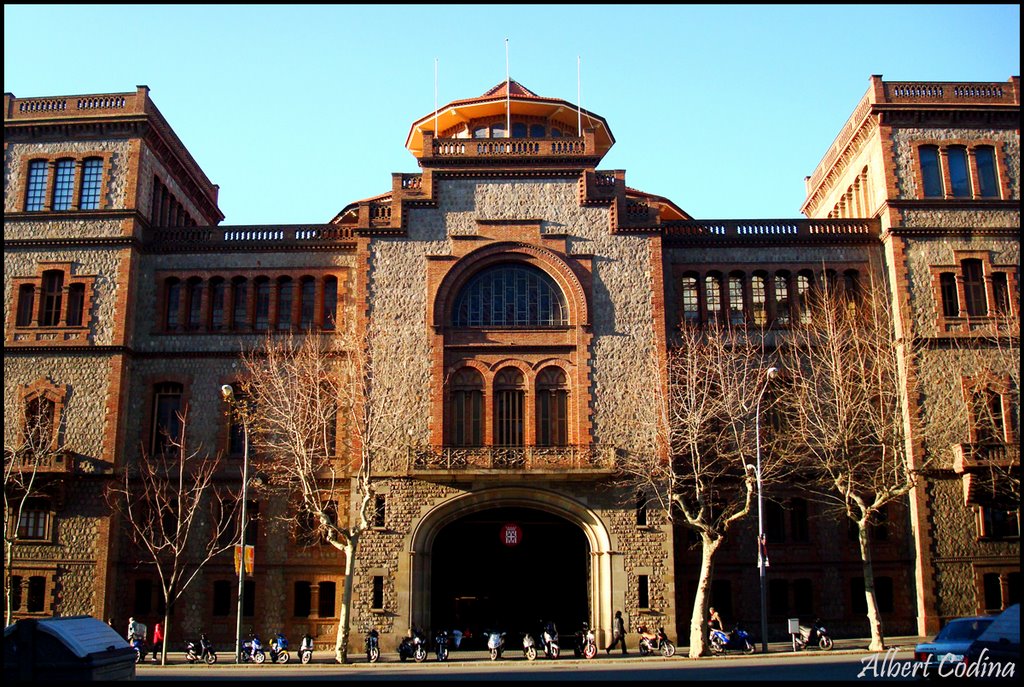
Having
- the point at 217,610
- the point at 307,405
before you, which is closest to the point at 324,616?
the point at 217,610

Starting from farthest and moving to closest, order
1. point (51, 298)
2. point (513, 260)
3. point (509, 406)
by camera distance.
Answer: point (51, 298) → point (513, 260) → point (509, 406)

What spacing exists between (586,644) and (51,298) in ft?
86.5

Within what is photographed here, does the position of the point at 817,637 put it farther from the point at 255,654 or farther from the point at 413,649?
the point at 255,654

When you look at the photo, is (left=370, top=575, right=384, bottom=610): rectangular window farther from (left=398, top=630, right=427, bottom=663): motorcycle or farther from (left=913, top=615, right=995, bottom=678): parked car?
(left=913, top=615, right=995, bottom=678): parked car

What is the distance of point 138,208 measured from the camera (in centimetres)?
4025

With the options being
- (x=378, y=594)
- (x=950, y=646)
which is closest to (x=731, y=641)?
(x=378, y=594)

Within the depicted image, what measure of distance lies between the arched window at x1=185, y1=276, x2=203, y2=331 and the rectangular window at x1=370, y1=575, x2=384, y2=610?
13.8 metres

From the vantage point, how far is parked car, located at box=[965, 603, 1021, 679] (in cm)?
1788

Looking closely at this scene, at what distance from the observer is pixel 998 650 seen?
18.4 meters

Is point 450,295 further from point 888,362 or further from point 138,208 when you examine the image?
point 888,362

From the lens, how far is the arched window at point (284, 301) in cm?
4072

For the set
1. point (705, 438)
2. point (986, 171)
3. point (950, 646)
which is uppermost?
point (986, 171)

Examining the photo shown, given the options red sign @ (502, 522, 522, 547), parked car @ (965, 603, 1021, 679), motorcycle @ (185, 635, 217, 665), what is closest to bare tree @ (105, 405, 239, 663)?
motorcycle @ (185, 635, 217, 665)

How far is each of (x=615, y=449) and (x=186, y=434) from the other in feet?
58.2
